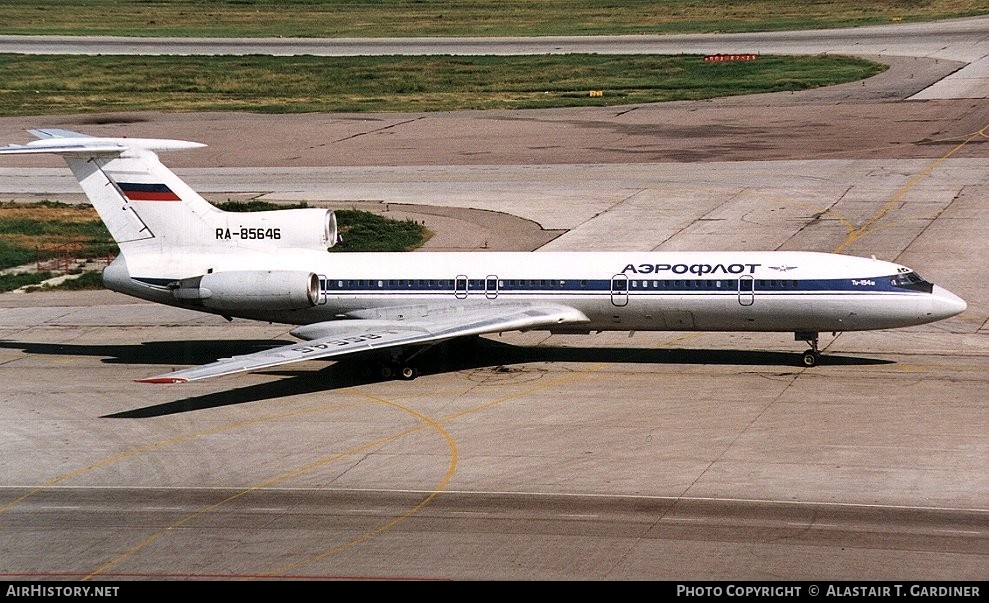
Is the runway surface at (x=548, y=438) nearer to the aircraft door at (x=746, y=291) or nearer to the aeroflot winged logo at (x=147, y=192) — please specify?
the aircraft door at (x=746, y=291)

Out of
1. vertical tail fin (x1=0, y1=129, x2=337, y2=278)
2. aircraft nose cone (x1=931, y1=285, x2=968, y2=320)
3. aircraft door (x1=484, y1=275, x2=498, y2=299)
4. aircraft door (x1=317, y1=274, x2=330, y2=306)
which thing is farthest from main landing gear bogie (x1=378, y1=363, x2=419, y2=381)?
aircraft nose cone (x1=931, y1=285, x2=968, y2=320)

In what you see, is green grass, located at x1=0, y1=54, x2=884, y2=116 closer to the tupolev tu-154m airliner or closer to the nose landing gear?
Result: the tupolev tu-154m airliner

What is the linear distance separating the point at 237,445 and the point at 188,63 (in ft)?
268

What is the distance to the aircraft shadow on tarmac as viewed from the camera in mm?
37375

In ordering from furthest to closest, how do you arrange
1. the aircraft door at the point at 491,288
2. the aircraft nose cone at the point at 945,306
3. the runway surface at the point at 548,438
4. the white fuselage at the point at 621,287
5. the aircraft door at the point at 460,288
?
1. the aircraft door at the point at 460,288
2. the aircraft door at the point at 491,288
3. the white fuselage at the point at 621,287
4. the aircraft nose cone at the point at 945,306
5. the runway surface at the point at 548,438

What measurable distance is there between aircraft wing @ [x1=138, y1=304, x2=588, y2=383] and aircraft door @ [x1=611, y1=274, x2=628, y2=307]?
3.64 feet

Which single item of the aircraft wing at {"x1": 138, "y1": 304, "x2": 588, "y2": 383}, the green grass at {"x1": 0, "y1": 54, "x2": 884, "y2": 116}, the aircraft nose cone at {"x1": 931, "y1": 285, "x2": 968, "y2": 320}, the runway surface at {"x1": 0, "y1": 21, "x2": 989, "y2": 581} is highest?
the green grass at {"x1": 0, "y1": 54, "x2": 884, "y2": 116}

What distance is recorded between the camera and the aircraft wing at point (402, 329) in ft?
116

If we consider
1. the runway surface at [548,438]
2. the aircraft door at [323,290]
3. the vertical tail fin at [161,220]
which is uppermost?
the vertical tail fin at [161,220]

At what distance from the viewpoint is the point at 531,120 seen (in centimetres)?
8162

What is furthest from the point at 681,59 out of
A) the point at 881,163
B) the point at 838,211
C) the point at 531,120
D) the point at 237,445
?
the point at 237,445

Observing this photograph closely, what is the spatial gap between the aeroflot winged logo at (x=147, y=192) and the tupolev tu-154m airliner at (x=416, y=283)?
0.03m

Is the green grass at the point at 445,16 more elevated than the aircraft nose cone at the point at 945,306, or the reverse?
the green grass at the point at 445,16

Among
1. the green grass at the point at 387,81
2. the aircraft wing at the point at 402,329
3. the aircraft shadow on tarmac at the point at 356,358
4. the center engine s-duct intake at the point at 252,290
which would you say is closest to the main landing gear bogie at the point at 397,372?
the aircraft shadow on tarmac at the point at 356,358
